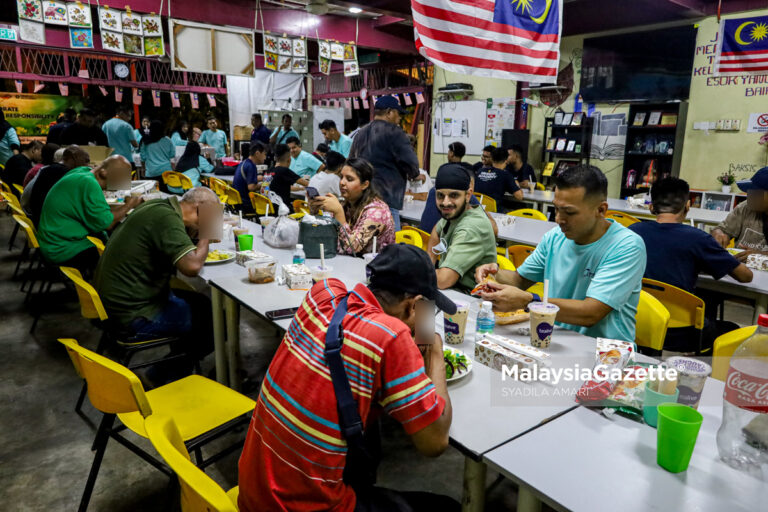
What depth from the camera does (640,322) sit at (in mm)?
2314

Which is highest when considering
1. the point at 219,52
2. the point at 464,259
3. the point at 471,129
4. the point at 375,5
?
the point at 375,5

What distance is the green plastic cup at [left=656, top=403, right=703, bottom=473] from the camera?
47.4 inches

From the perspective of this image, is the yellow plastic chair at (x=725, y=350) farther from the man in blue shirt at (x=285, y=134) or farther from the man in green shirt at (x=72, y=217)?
the man in blue shirt at (x=285, y=134)

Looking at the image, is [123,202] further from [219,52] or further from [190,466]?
[190,466]

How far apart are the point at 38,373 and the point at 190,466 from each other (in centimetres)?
320

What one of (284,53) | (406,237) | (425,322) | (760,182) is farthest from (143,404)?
(284,53)

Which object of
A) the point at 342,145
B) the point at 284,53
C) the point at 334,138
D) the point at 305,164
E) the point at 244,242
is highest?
the point at 284,53

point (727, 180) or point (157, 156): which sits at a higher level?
point (157, 156)

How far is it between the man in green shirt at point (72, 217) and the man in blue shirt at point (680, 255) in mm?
3990

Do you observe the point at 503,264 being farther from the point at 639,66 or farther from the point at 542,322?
the point at 639,66

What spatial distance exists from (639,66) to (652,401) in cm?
844

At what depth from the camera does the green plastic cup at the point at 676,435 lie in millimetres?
1203

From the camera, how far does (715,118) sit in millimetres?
7637

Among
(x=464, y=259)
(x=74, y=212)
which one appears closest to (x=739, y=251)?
(x=464, y=259)
